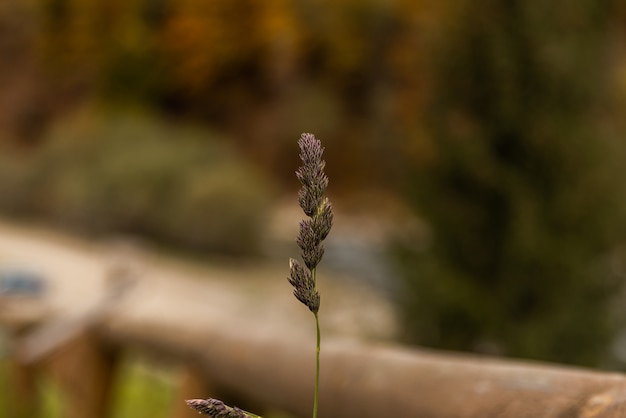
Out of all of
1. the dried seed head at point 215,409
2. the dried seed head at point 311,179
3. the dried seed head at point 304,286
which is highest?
the dried seed head at point 311,179

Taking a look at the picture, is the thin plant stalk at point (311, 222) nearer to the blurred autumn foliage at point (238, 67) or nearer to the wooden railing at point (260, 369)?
the wooden railing at point (260, 369)

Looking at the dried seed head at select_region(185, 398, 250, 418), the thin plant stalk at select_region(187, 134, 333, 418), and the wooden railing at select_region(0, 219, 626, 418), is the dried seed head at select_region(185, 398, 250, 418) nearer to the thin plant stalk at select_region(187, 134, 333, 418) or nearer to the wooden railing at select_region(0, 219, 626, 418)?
the thin plant stalk at select_region(187, 134, 333, 418)

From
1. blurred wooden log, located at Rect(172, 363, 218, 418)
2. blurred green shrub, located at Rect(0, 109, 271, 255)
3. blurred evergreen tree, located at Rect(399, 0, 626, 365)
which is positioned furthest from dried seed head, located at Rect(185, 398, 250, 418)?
blurred green shrub, located at Rect(0, 109, 271, 255)

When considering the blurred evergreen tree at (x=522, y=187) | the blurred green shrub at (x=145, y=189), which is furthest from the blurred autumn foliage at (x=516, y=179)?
the blurred green shrub at (x=145, y=189)

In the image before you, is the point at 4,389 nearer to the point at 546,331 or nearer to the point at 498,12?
the point at 546,331

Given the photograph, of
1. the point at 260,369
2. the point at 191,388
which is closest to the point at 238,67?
the point at 191,388

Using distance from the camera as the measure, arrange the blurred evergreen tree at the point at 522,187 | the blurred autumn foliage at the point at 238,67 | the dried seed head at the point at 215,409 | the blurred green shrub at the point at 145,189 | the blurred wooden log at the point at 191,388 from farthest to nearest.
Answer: the blurred autumn foliage at the point at 238,67, the blurred green shrub at the point at 145,189, the blurred evergreen tree at the point at 522,187, the blurred wooden log at the point at 191,388, the dried seed head at the point at 215,409

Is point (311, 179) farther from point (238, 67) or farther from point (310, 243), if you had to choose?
point (238, 67)
